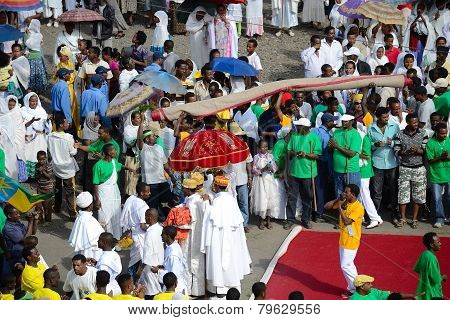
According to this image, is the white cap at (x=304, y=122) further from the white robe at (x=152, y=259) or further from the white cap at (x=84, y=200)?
the white cap at (x=84, y=200)

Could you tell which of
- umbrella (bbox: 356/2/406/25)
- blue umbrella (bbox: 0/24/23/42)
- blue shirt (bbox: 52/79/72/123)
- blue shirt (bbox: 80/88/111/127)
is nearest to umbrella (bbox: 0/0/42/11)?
blue umbrella (bbox: 0/24/23/42)

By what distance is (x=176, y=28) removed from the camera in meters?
23.1

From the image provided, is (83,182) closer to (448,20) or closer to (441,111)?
(441,111)

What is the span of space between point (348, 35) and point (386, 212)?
3964 mm

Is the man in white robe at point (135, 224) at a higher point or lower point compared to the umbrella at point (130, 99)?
lower

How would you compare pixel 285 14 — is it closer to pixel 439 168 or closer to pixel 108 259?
pixel 439 168

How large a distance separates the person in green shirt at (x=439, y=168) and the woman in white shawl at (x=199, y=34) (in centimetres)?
525

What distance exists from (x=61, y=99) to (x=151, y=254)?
5.02 meters

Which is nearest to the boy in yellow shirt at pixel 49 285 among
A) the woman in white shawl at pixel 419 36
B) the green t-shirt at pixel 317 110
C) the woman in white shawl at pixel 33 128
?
the woman in white shawl at pixel 33 128

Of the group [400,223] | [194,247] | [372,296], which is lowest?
[400,223]

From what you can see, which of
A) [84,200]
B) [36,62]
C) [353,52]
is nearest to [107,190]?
[84,200]

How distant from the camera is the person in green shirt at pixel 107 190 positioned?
16.4m

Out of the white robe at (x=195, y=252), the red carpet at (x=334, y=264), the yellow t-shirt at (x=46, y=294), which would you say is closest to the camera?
the yellow t-shirt at (x=46, y=294)

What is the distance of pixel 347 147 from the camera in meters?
16.8
